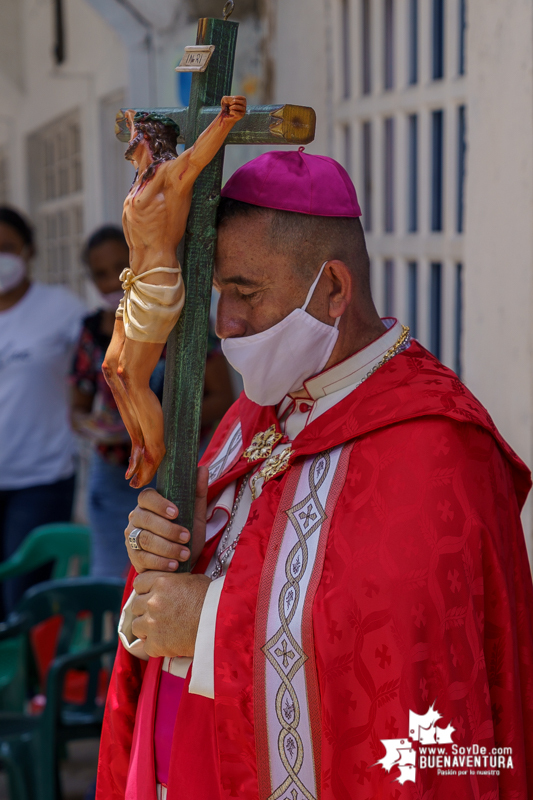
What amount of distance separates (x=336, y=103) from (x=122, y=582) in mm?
2159

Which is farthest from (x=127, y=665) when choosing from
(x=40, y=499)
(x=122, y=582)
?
(x=40, y=499)

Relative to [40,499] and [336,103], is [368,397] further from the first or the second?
[40,499]

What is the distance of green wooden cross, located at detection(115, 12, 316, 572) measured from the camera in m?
1.53

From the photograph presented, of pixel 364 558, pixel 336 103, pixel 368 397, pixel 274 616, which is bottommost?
pixel 274 616

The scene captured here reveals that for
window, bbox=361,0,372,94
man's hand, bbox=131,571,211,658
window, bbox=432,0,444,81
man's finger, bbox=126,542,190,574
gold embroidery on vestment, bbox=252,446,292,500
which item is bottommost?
man's hand, bbox=131,571,211,658

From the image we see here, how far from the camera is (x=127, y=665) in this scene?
183 centimetres

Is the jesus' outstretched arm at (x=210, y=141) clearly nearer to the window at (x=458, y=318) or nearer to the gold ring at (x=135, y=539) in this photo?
the gold ring at (x=135, y=539)

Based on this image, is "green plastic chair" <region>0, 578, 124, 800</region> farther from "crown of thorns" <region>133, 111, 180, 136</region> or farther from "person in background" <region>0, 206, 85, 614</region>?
"crown of thorns" <region>133, 111, 180, 136</region>

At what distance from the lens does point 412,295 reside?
11.6 feet

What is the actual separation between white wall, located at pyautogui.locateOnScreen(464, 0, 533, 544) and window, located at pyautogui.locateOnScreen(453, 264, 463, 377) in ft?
1.07

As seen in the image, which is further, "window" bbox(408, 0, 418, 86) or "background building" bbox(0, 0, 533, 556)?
"window" bbox(408, 0, 418, 86)

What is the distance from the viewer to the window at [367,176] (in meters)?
3.70

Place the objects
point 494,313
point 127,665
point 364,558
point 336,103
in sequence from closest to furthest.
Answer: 1. point 364,558
2. point 127,665
3. point 494,313
4. point 336,103

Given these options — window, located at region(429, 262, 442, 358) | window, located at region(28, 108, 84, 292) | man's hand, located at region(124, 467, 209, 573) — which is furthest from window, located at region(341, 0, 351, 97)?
window, located at region(28, 108, 84, 292)
